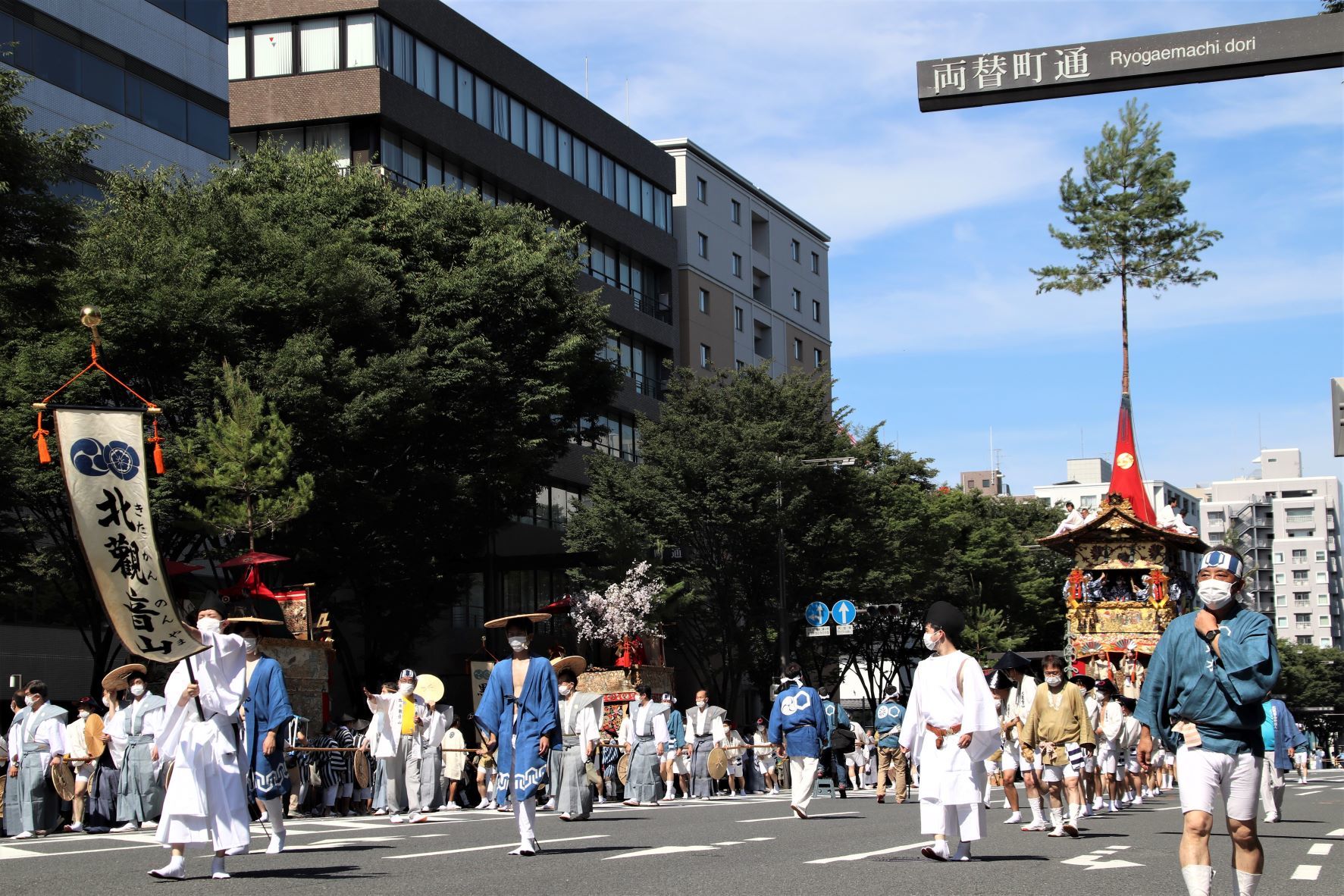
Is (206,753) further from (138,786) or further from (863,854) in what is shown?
(138,786)

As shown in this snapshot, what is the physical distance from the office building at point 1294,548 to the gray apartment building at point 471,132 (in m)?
97.9

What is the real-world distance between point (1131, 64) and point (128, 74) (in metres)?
31.0

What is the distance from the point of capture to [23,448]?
2641 centimetres

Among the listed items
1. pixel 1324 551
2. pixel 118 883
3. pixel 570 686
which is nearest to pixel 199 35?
pixel 570 686

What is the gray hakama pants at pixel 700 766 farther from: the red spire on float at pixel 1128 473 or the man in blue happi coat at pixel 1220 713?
the man in blue happi coat at pixel 1220 713

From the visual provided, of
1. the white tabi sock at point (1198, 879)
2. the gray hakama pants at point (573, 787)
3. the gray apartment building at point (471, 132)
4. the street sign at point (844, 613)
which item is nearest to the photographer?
the white tabi sock at point (1198, 879)

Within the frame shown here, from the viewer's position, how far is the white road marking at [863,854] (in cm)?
1214

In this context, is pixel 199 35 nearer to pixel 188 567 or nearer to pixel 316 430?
pixel 316 430

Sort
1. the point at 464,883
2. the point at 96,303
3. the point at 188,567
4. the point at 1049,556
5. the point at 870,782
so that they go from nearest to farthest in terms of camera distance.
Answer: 1. the point at 464,883
2. the point at 188,567
3. the point at 96,303
4. the point at 870,782
5. the point at 1049,556

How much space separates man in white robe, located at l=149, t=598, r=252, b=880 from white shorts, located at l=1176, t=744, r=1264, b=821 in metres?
6.38

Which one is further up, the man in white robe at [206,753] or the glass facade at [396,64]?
the glass facade at [396,64]

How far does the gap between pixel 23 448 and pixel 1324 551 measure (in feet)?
444

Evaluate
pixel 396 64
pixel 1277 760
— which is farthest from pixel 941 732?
pixel 396 64

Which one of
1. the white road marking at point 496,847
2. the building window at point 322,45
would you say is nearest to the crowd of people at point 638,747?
the white road marking at point 496,847
